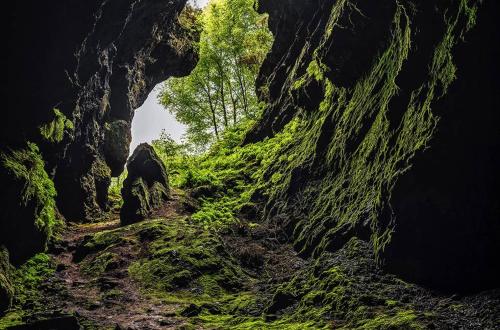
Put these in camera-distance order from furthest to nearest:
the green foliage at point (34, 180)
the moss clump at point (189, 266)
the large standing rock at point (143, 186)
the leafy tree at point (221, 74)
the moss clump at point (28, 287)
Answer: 1. the leafy tree at point (221, 74)
2. the large standing rock at point (143, 186)
3. the green foliage at point (34, 180)
4. the moss clump at point (189, 266)
5. the moss clump at point (28, 287)

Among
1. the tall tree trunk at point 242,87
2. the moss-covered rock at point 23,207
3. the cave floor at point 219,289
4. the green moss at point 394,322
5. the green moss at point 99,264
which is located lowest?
the green moss at point 394,322

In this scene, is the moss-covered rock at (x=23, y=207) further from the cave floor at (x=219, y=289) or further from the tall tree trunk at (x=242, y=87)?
the tall tree trunk at (x=242, y=87)

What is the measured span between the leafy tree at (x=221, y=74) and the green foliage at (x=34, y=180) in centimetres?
1844

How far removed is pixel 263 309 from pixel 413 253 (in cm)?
330

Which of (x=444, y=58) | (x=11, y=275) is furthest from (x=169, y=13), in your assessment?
(x=444, y=58)

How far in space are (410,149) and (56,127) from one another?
12784 millimetres

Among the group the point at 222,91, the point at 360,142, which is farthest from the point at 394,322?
the point at 222,91

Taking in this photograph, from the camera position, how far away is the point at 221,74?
33.9 metres

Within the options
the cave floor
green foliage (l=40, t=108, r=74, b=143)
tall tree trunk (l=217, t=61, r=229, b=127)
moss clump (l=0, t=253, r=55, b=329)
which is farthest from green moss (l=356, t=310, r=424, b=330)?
tall tree trunk (l=217, t=61, r=229, b=127)

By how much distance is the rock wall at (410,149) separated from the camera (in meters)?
6.26

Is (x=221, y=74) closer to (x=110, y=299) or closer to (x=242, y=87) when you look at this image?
(x=242, y=87)

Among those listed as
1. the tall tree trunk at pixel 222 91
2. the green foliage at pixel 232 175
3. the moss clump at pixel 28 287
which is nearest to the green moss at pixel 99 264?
the moss clump at pixel 28 287

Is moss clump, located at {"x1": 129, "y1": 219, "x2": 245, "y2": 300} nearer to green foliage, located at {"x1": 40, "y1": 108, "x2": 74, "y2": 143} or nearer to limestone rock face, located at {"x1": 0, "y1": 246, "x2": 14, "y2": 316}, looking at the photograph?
limestone rock face, located at {"x1": 0, "y1": 246, "x2": 14, "y2": 316}

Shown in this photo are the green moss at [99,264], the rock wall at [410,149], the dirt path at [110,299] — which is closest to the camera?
the rock wall at [410,149]
